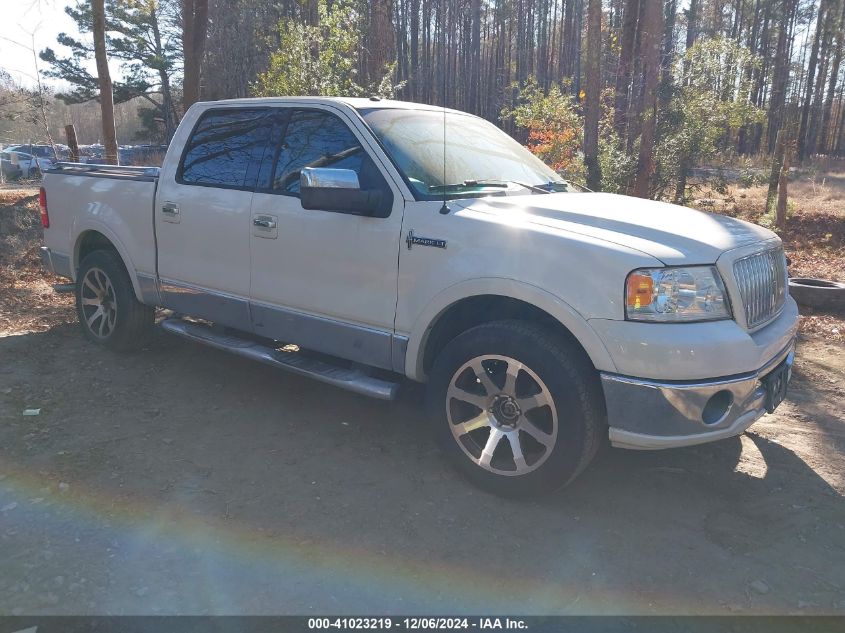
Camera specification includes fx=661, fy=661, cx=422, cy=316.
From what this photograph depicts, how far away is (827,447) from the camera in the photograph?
4.15m

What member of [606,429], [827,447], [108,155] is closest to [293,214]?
[606,429]

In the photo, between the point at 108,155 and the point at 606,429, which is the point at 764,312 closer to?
the point at 606,429

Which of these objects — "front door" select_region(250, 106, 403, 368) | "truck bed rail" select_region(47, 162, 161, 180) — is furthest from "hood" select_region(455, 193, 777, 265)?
"truck bed rail" select_region(47, 162, 161, 180)

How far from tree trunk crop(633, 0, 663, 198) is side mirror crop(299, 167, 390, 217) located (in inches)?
369

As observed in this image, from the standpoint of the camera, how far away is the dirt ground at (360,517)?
2.74 metres

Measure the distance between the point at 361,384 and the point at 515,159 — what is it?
1.92 metres

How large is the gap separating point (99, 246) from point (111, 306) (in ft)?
1.96

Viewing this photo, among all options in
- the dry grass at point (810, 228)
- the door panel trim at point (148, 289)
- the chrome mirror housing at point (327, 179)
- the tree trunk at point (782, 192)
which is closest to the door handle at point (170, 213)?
the door panel trim at point (148, 289)

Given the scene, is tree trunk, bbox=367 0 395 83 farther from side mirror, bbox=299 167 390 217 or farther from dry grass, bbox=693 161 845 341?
side mirror, bbox=299 167 390 217

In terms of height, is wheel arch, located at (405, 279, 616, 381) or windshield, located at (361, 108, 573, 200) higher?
windshield, located at (361, 108, 573, 200)

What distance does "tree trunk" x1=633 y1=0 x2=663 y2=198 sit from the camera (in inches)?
449

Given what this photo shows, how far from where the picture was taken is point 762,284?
3.47 m
